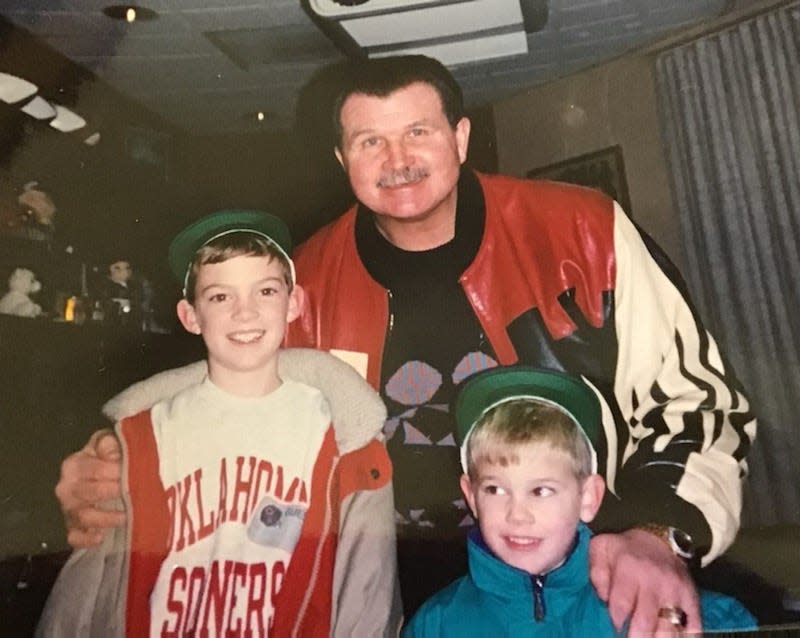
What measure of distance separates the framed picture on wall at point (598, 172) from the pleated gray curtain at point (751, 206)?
6cm

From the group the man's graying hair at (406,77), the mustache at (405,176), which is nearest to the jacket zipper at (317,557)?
the mustache at (405,176)

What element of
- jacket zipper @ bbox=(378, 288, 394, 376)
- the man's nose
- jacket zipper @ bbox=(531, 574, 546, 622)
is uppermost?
the man's nose

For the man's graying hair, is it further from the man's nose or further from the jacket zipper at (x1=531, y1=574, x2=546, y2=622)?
the jacket zipper at (x1=531, y1=574, x2=546, y2=622)

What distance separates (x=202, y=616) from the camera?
808 millimetres

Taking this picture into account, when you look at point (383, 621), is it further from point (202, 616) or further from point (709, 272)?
point (709, 272)

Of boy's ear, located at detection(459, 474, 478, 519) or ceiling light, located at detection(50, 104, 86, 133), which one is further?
ceiling light, located at detection(50, 104, 86, 133)

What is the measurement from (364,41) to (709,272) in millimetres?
505

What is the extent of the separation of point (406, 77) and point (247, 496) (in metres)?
0.55

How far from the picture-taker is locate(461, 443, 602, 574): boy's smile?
76 centimetres

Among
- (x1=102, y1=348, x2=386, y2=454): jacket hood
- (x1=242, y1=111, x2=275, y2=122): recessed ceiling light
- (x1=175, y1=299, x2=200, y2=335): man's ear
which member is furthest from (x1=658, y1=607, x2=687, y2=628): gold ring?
(x1=242, y1=111, x2=275, y2=122): recessed ceiling light

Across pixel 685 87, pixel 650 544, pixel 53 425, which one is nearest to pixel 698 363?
pixel 650 544

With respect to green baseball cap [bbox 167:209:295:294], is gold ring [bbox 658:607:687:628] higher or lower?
lower

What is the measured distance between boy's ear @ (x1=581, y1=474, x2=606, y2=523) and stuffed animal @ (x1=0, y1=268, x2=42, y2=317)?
703mm

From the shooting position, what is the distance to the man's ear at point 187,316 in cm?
88
